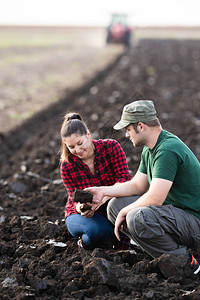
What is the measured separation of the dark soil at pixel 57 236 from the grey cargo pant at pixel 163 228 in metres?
0.13

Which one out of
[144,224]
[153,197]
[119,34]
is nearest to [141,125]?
[153,197]

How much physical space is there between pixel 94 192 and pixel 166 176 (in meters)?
0.72

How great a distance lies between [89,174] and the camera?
12.2ft

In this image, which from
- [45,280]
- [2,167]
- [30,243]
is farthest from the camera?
[2,167]

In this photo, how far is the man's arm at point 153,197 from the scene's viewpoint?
9.84 ft

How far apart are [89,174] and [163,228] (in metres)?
0.86

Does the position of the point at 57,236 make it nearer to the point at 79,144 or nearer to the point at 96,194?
the point at 96,194

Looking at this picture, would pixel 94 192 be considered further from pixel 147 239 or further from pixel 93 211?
pixel 147 239

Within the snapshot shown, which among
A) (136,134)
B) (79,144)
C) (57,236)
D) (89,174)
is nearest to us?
(136,134)

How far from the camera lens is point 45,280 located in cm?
295

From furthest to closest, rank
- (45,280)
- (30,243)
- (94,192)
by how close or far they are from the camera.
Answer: (30,243) → (94,192) → (45,280)

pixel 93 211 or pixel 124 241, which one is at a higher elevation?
pixel 93 211

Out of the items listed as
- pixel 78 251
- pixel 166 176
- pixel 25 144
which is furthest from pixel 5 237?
pixel 25 144

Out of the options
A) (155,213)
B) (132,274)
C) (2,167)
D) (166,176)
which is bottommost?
(2,167)
